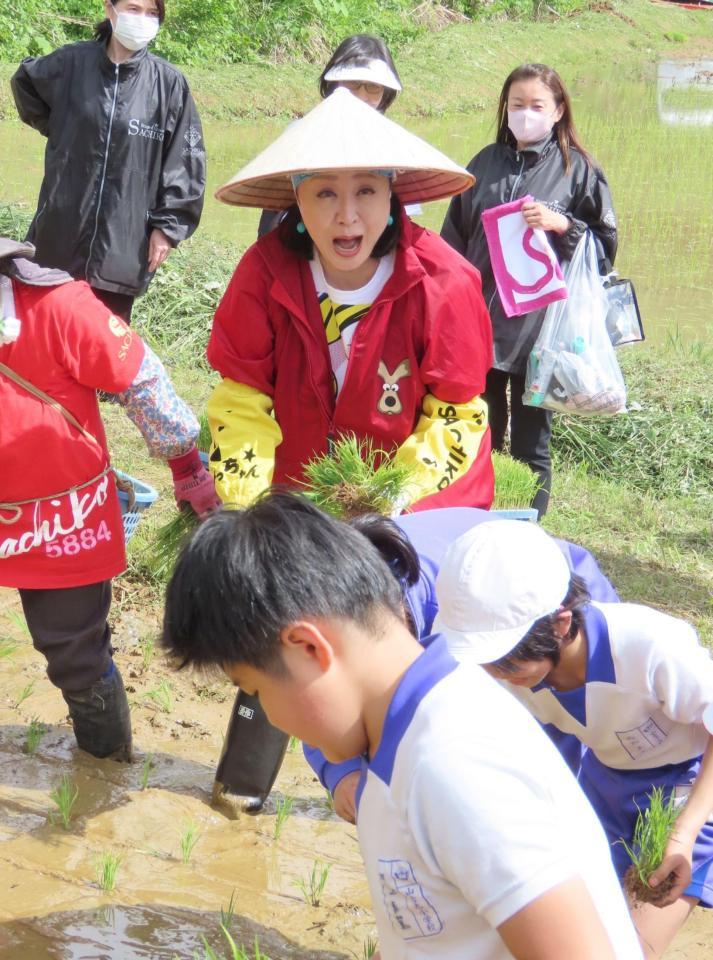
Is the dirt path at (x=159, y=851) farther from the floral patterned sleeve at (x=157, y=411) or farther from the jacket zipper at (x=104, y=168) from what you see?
the jacket zipper at (x=104, y=168)

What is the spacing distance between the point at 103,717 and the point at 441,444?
1.10m

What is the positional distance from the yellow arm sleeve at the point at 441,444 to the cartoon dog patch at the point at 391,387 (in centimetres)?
7

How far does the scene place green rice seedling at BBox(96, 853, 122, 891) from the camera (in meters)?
→ 2.61

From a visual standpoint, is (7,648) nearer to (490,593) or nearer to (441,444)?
(441,444)

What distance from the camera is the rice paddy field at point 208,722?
102 inches

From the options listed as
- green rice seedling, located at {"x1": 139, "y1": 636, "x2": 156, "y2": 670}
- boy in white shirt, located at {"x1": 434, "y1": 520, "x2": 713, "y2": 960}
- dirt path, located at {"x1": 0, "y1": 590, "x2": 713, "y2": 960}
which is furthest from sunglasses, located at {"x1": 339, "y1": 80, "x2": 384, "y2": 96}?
boy in white shirt, located at {"x1": 434, "y1": 520, "x2": 713, "y2": 960}

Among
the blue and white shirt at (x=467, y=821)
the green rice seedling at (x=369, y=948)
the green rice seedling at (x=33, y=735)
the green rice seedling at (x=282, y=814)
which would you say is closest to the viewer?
the blue and white shirt at (x=467, y=821)

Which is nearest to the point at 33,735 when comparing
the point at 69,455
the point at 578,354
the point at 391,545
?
the point at 69,455

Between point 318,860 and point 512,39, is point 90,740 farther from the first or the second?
point 512,39

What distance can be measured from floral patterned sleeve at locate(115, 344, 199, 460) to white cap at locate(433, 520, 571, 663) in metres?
1.12

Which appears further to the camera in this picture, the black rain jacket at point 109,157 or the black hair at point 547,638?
the black rain jacket at point 109,157

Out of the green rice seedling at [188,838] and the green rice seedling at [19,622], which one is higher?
the green rice seedling at [19,622]

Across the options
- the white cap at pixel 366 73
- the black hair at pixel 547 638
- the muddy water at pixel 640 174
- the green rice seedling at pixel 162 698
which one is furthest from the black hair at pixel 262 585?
the muddy water at pixel 640 174

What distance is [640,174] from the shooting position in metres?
13.0
